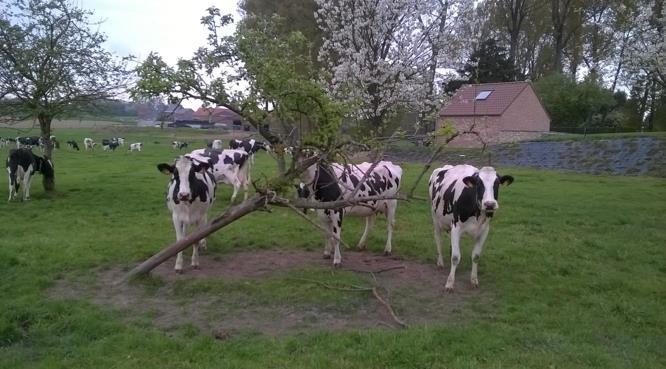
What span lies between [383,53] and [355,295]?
14.2 meters

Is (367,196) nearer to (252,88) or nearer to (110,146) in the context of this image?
(252,88)

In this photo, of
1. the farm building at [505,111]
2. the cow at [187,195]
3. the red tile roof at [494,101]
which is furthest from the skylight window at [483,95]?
the cow at [187,195]

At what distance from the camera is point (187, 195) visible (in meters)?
8.57

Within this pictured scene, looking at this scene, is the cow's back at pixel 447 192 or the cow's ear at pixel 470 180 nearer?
the cow's ear at pixel 470 180

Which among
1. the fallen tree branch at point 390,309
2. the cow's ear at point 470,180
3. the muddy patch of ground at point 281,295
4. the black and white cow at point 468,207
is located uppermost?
the cow's ear at point 470,180

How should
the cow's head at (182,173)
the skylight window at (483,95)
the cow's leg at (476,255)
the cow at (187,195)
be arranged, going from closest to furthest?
the cow's leg at (476,255) < the cow's head at (182,173) < the cow at (187,195) < the skylight window at (483,95)

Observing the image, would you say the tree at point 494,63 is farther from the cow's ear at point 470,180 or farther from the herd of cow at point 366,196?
the cow's ear at point 470,180

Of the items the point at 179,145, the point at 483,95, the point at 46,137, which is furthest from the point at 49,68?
the point at 483,95

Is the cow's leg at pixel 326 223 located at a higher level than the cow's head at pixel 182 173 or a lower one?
lower

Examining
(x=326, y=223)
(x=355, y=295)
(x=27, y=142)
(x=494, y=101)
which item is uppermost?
(x=494, y=101)

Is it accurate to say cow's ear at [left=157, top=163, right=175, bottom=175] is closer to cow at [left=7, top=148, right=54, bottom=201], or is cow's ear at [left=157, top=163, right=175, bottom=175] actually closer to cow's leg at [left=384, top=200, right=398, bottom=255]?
cow's leg at [left=384, top=200, right=398, bottom=255]

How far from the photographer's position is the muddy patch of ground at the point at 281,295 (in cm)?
691

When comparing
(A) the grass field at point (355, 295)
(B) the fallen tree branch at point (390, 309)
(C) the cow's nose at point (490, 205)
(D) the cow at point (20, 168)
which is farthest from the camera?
(D) the cow at point (20, 168)

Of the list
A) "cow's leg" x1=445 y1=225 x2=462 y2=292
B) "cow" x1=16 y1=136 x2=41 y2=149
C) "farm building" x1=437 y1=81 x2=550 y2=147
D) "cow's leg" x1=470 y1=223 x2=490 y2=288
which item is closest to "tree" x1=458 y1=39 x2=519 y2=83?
"farm building" x1=437 y1=81 x2=550 y2=147
